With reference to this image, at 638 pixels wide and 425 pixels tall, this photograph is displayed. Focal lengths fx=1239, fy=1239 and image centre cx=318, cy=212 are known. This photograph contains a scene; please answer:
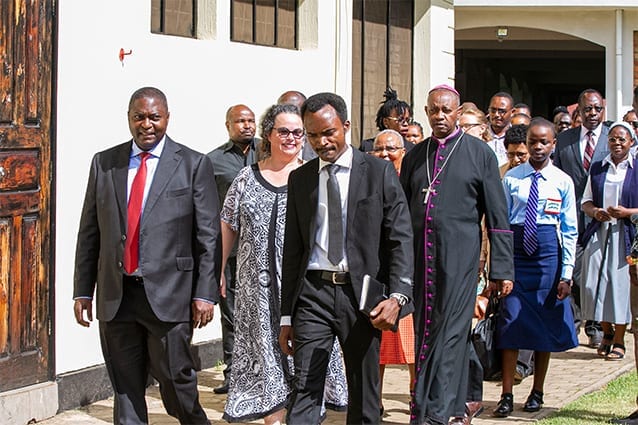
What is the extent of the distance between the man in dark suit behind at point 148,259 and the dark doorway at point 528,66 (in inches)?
624

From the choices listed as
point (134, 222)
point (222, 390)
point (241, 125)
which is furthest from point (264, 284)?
point (241, 125)

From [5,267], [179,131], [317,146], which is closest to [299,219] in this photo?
[317,146]

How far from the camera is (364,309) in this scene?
21.0 ft

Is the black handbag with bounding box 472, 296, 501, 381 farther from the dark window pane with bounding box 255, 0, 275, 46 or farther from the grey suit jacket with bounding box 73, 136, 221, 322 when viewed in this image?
the dark window pane with bounding box 255, 0, 275, 46

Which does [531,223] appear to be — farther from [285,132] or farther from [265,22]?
[265,22]

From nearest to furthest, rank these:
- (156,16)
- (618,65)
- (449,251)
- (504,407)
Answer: (449,251), (504,407), (156,16), (618,65)

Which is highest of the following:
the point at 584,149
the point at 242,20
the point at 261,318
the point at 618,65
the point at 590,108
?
the point at 618,65

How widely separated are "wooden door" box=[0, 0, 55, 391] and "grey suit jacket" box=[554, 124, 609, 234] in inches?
233

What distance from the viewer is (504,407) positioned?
8.80 metres

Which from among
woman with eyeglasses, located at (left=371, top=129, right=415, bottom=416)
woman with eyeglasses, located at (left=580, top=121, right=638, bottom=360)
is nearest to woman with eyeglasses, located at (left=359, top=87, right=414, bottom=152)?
woman with eyeglasses, located at (left=371, top=129, right=415, bottom=416)

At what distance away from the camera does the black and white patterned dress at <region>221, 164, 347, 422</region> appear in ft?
25.7

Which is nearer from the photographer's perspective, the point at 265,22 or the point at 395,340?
the point at 395,340

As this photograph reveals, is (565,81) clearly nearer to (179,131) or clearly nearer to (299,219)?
(179,131)

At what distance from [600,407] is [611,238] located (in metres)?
2.89
